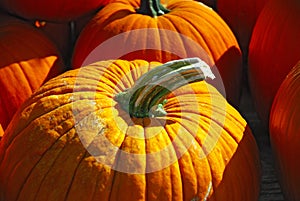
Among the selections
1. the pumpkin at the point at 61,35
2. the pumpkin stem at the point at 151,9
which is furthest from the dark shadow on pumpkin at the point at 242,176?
the pumpkin at the point at 61,35

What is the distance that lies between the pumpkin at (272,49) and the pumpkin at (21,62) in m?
0.65

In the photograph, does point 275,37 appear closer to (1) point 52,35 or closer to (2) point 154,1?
(2) point 154,1

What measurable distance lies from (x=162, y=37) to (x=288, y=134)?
59 cm

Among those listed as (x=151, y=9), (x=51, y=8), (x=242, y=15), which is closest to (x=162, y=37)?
(x=151, y=9)

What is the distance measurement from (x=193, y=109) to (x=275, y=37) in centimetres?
62

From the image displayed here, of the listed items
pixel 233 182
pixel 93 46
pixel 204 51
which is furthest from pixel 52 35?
pixel 233 182

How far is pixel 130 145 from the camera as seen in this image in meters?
1.70

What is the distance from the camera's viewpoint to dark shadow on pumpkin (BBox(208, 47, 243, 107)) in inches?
95.2

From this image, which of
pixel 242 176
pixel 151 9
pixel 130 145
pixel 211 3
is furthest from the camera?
pixel 211 3

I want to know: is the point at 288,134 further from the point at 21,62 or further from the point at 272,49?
the point at 21,62

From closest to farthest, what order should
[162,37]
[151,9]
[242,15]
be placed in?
1. [162,37]
2. [151,9]
3. [242,15]

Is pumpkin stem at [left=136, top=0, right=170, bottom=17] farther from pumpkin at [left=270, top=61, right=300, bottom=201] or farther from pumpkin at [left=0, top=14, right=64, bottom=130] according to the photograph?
pumpkin at [left=270, top=61, right=300, bottom=201]

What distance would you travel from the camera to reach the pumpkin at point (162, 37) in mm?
2311

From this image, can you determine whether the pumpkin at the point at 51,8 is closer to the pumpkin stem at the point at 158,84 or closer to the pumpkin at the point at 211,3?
the pumpkin at the point at 211,3
